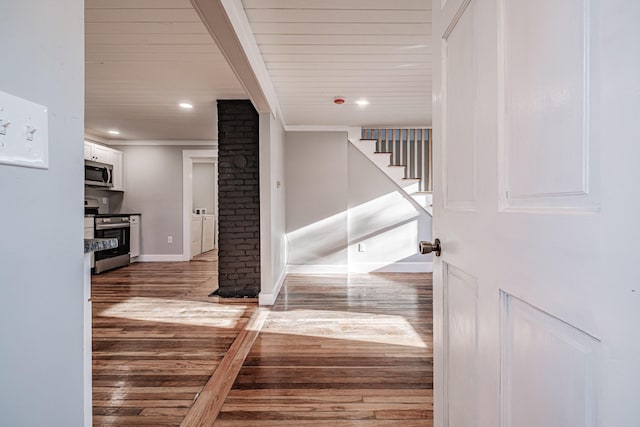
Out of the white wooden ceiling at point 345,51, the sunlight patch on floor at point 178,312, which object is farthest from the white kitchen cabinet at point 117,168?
the white wooden ceiling at point 345,51

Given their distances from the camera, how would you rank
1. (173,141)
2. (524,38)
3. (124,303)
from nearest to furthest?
(524,38) < (124,303) < (173,141)

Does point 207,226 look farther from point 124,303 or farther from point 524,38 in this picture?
point 524,38

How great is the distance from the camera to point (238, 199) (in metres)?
3.88

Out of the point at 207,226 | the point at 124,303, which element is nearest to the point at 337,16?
the point at 124,303

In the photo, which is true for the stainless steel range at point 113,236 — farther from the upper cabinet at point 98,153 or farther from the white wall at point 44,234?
the white wall at point 44,234

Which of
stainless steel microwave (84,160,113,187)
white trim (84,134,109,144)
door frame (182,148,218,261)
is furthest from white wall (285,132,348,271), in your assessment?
white trim (84,134,109,144)

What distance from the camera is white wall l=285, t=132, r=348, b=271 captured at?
16.8 ft

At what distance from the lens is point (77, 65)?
71 centimetres

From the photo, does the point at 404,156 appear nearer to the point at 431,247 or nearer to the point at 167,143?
the point at 167,143

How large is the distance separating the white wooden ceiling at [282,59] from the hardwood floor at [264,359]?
2.25m

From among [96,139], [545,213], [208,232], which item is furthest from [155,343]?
[208,232]

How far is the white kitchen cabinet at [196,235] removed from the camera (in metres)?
6.91

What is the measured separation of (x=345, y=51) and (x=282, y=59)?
0.52 metres

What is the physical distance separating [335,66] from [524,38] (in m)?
2.53
